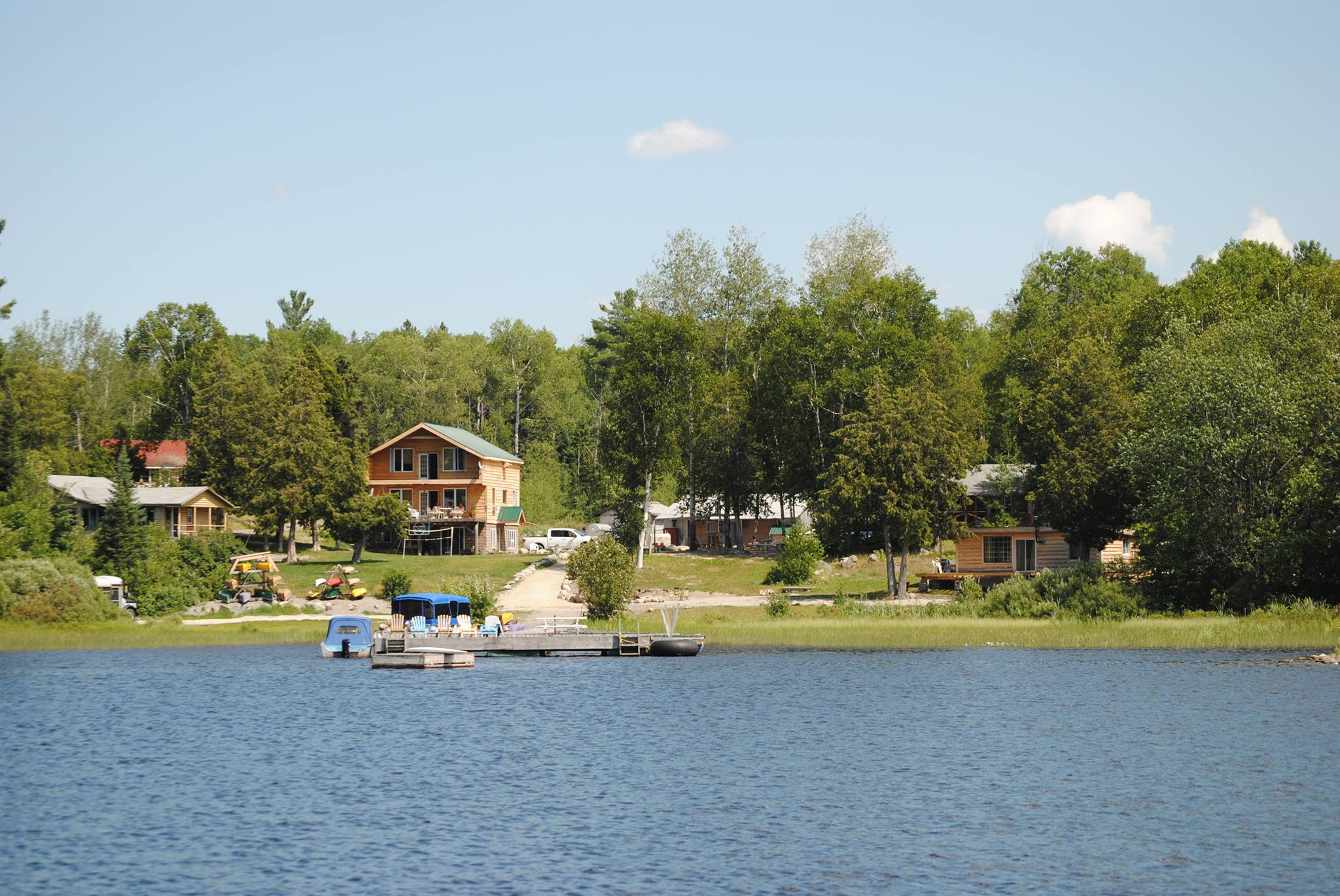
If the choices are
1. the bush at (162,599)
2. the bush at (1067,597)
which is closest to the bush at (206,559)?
the bush at (162,599)

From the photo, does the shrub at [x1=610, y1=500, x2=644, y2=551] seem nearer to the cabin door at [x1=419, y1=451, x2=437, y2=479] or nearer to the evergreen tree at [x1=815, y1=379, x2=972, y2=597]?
the evergreen tree at [x1=815, y1=379, x2=972, y2=597]

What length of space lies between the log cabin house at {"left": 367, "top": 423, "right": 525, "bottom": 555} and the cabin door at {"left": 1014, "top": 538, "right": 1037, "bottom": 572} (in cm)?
4344

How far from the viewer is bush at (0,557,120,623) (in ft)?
220

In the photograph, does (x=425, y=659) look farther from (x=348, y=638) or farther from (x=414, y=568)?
(x=414, y=568)

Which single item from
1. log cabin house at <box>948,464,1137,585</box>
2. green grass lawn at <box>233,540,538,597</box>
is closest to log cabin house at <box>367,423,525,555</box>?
green grass lawn at <box>233,540,538,597</box>

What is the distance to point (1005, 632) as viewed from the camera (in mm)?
64188

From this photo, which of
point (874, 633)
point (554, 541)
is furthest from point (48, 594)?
point (554, 541)

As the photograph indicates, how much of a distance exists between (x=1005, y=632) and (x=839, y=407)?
36.1 meters

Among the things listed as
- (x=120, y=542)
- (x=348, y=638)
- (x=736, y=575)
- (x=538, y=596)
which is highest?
(x=120, y=542)

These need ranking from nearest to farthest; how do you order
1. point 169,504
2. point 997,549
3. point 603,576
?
point 603,576
point 997,549
point 169,504

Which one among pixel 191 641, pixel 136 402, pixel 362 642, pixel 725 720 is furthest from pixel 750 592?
pixel 136 402

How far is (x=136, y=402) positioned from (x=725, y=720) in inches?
4892

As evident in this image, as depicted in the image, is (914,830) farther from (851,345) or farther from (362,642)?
(851,345)

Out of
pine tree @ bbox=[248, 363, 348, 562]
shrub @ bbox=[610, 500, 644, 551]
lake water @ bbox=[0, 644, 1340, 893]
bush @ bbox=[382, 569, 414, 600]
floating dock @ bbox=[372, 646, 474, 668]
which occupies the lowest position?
lake water @ bbox=[0, 644, 1340, 893]
